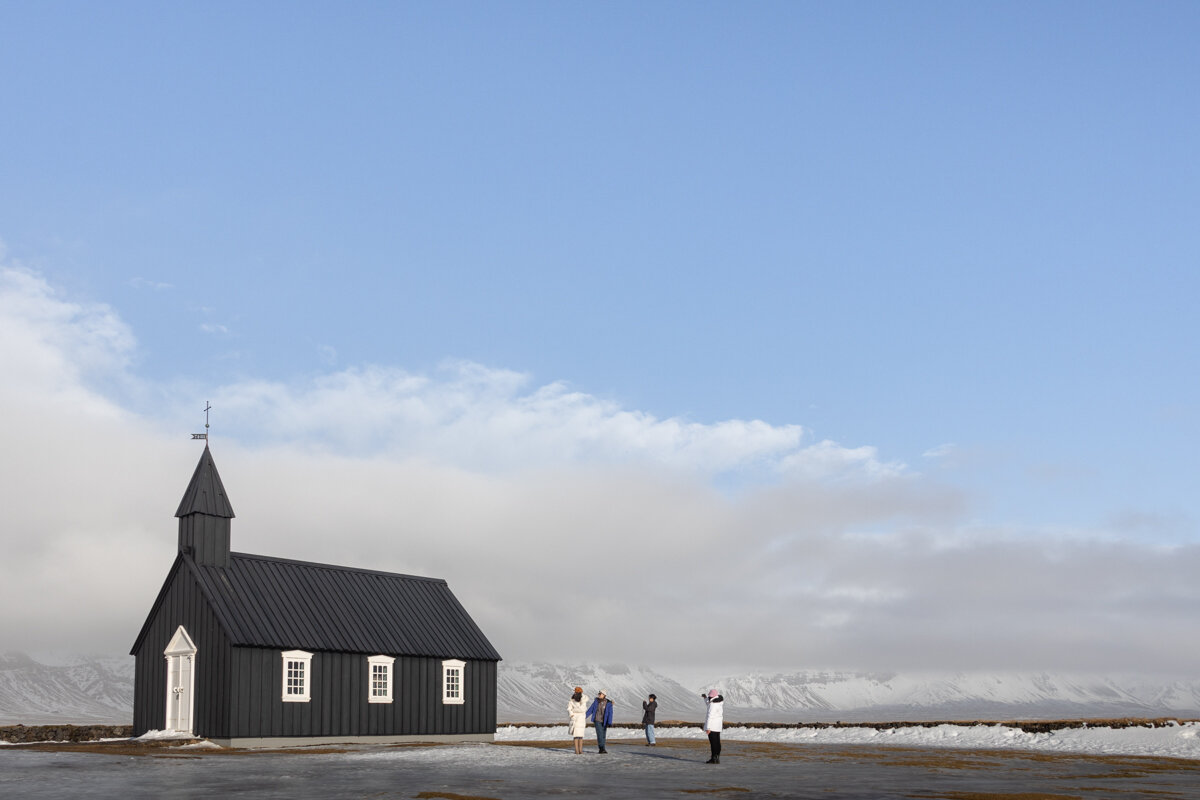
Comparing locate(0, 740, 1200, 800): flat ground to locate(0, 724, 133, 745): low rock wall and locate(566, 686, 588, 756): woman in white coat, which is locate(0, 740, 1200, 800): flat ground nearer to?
locate(566, 686, 588, 756): woman in white coat

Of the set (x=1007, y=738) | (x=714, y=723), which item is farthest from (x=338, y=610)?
(x=1007, y=738)

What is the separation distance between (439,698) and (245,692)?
9.39 meters

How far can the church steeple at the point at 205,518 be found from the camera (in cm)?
4622

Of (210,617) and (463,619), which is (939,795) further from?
(463,619)

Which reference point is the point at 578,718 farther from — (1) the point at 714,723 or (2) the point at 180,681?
(2) the point at 180,681

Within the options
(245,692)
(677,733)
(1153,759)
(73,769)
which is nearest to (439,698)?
(245,692)

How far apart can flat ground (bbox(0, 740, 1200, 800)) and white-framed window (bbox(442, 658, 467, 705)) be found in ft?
39.0

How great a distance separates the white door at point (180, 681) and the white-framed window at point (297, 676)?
133 inches

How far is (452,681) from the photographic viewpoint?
166 ft

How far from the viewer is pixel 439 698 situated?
49.8m

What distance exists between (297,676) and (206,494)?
27.2 feet

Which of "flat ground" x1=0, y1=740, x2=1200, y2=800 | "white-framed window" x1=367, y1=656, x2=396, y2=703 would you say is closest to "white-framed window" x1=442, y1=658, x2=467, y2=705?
"white-framed window" x1=367, y1=656, x2=396, y2=703

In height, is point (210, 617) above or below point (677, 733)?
above

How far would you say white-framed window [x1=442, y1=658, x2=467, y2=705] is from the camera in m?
50.1
